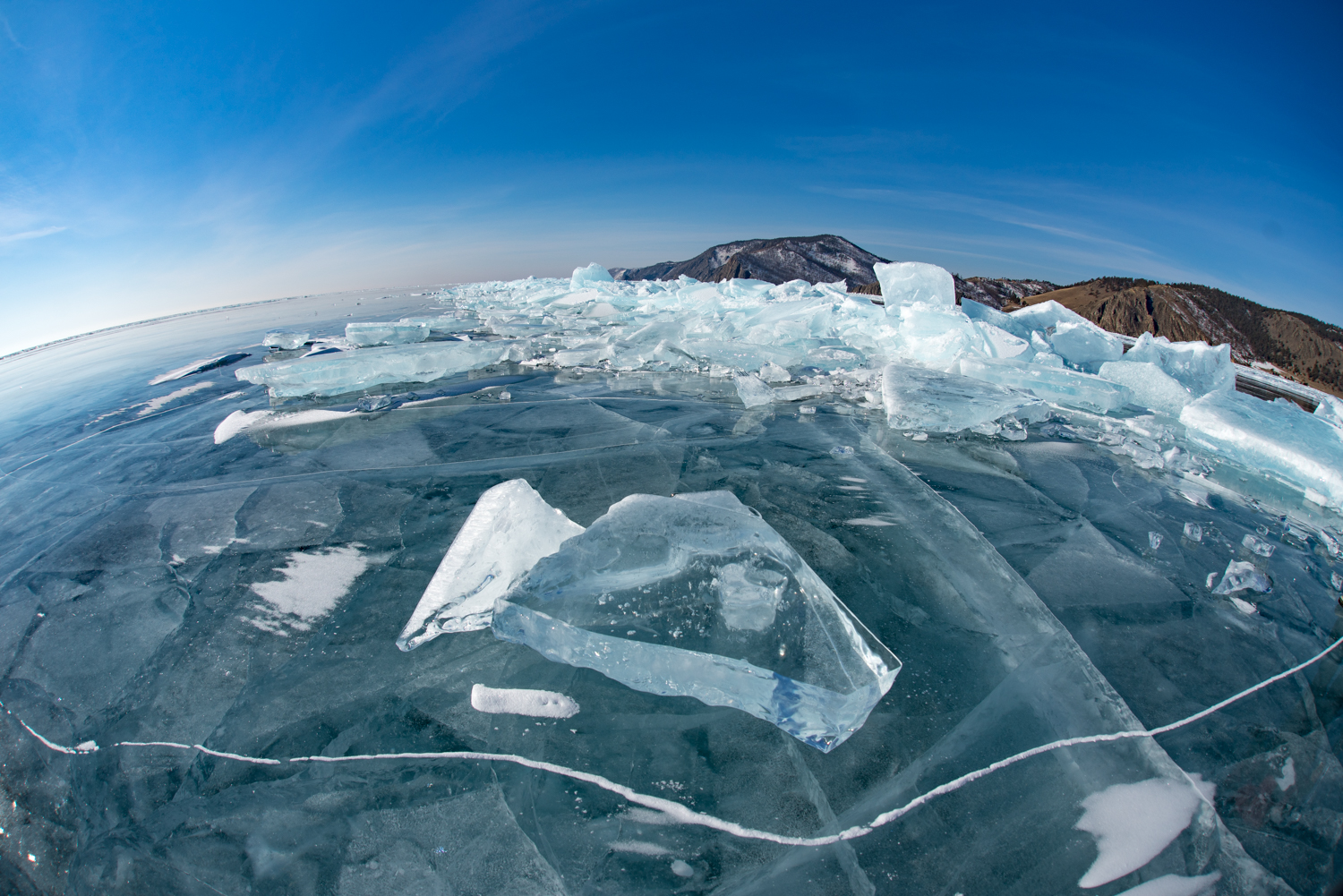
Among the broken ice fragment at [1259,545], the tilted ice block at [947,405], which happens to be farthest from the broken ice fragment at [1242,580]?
the tilted ice block at [947,405]

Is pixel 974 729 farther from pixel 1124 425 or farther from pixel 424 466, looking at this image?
pixel 1124 425

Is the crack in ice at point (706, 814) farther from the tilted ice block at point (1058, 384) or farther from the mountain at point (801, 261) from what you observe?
the mountain at point (801, 261)

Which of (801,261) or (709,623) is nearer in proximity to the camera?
(709,623)

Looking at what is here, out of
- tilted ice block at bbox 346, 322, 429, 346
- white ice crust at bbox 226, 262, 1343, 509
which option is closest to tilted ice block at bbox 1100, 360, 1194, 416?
white ice crust at bbox 226, 262, 1343, 509

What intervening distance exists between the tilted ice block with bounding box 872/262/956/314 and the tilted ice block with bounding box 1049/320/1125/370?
1354 millimetres

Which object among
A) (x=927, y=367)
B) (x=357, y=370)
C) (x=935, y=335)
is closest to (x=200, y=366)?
(x=357, y=370)

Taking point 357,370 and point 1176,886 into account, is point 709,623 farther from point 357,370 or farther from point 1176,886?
point 357,370

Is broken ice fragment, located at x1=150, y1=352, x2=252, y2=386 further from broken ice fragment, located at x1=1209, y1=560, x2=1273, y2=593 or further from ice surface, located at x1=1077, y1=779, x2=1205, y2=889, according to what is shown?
broken ice fragment, located at x1=1209, y1=560, x2=1273, y2=593

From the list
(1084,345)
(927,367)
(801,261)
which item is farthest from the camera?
(801,261)

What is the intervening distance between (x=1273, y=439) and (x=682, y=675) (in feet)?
11.8

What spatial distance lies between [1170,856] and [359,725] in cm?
170

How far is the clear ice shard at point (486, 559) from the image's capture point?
1.39 meters

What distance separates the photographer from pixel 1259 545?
1.84m

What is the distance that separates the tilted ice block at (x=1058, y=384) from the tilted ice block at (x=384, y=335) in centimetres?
785
